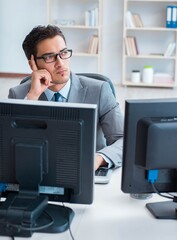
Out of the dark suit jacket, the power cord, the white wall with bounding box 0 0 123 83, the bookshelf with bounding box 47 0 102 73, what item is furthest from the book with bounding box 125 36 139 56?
the power cord

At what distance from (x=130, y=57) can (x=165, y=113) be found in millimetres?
5469

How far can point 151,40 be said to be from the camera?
23.0 feet

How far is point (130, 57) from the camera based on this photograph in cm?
700

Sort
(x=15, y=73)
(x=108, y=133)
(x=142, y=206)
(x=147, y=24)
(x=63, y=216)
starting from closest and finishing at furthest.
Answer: (x=63, y=216) → (x=142, y=206) → (x=108, y=133) → (x=147, y=24) → (x=15, y=73)

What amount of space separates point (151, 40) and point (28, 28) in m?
1.89

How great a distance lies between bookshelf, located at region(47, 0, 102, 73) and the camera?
270 inches

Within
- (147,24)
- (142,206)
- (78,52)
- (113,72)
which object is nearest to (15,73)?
(78,52)

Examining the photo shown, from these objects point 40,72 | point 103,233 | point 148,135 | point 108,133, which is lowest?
point 103,233

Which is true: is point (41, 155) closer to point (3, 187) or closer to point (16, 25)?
point (3, 187)

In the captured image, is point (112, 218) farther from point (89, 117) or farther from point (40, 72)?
point (40, 72)

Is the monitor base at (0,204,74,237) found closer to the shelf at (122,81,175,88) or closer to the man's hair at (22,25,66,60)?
the man's hair at (22,25,66,60)

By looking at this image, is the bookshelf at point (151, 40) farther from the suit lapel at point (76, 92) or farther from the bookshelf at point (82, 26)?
the suit lapel at point (76, 92)

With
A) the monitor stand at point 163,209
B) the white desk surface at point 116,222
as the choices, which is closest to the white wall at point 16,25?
the white desk surface at point 116,222

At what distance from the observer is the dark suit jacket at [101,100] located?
2.34 meters
